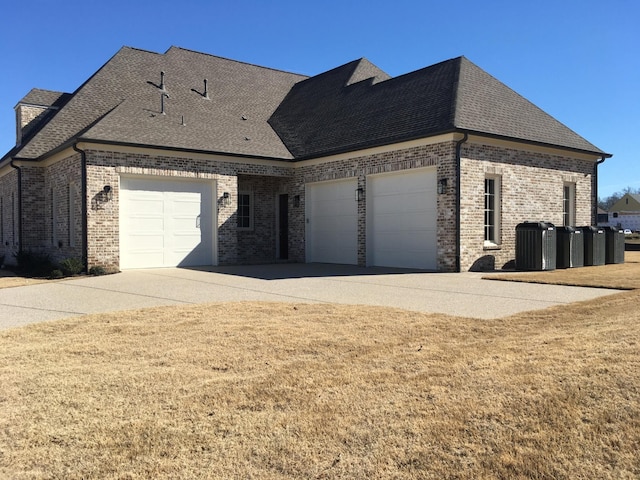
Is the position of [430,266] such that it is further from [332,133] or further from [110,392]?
[110,392]

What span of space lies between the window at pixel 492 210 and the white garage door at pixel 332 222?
4.02 meters

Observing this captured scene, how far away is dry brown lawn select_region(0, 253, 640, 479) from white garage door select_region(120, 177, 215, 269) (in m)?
9.78

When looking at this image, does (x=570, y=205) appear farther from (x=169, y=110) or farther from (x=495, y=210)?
(x=169, y=110)

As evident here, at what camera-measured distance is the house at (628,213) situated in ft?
257

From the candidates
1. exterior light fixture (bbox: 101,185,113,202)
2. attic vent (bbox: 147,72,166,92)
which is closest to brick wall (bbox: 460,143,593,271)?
exterior light fixture (bbox: 101,185,113,202)

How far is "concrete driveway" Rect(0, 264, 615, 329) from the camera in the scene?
8.52 meters

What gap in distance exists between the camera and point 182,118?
18234mm

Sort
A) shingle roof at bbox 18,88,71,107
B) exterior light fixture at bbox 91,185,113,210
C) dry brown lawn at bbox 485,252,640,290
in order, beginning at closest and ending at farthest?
dry brown lawn at bbox 485,252,640,290 → exterior light fixture at bbox 91,185,113,210 → shingle roof at bbox 18,88,71,107

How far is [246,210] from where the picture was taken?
20.1m

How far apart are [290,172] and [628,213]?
77673 mm

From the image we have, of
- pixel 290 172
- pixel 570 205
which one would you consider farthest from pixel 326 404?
pixel 570 205

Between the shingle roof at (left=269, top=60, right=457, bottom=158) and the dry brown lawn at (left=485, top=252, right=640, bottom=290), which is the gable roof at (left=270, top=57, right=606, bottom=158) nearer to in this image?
the shingle roof at (left=269, top=60, right=457, bottom=158)

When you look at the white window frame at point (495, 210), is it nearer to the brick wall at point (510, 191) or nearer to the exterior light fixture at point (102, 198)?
the brick wall at point (510, 191)

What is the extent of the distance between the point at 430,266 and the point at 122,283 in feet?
26.4
